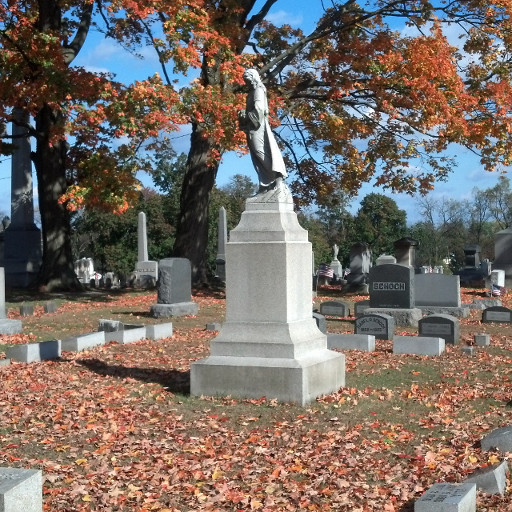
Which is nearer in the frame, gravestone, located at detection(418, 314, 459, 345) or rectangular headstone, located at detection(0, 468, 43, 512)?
rectangular headstone, located at detection(0, 468, 43, 512)

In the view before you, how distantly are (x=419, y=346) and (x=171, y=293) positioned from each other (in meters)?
7.88

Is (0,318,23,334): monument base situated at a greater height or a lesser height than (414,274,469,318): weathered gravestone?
lesser

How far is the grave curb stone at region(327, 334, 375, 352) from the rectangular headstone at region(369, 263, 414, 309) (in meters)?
4.67

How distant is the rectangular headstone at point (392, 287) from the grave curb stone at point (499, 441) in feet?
36.3

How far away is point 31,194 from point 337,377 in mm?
23483

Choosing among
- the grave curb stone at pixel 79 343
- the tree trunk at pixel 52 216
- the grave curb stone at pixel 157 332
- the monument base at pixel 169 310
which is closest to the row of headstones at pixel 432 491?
the grave curb stone at pixel 79 343

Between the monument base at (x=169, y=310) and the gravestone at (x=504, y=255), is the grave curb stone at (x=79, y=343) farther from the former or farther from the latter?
the gravestone at (x=504, y=255)

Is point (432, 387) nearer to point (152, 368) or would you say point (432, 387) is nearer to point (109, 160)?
point (152, 368)

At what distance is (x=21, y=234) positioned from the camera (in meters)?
30.3

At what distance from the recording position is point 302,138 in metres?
27.7

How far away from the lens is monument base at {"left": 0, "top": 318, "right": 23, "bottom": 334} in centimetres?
1602

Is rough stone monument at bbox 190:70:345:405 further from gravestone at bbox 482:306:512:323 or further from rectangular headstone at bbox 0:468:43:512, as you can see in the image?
gravestone at bbox 482:306:512:323

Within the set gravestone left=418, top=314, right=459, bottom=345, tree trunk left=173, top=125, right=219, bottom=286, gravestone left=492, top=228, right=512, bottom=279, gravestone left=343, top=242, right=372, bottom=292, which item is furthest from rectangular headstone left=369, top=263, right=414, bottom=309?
gravestone left=492, top=228, right=512, bottom=279

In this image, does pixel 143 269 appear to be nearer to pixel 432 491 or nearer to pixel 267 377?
pixel 267 377
